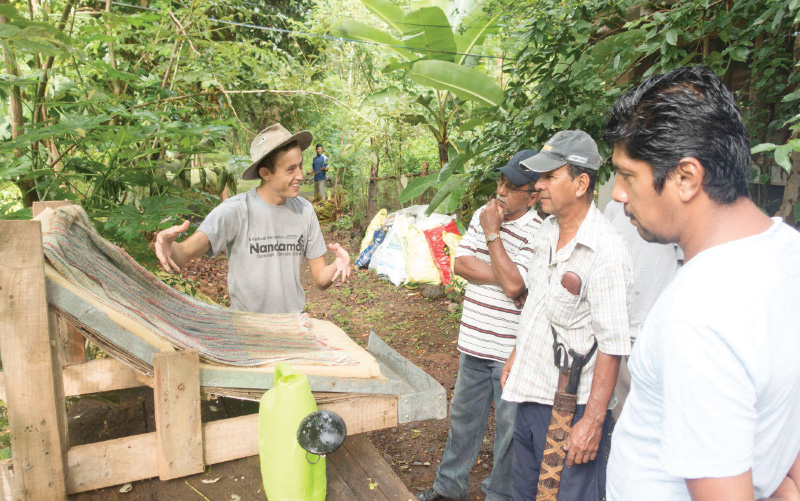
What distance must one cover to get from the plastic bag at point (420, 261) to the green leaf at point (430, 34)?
6.93 ft

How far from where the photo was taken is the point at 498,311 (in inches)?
97.9

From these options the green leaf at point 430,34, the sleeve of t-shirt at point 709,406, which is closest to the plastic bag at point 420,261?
the green leaf at point 430,34

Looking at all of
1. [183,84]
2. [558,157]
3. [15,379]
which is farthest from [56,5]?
[558,157]

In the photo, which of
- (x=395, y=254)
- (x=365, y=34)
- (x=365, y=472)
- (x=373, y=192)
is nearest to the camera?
(x=365, y=472)

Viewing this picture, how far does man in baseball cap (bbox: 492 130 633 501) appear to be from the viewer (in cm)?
177

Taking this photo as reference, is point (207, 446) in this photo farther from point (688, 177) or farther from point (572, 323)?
point (688, 177)

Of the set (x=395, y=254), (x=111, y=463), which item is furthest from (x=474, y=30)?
(x=111, y=463)

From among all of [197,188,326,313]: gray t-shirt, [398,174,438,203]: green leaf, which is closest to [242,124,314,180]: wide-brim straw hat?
[197,188,326,313]: gray t-shirt

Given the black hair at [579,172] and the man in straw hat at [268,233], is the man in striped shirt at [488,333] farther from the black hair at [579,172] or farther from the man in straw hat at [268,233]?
the man in straw hat at [268,233]

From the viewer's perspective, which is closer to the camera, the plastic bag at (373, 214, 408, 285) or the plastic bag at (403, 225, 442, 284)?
the plastic bag at (403, 225, 442, 284)

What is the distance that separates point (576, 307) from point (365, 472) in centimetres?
96

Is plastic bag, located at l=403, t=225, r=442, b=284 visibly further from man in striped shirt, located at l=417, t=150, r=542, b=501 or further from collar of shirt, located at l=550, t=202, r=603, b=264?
collar of shirt, located at l=550, t=202, r=603, b=264

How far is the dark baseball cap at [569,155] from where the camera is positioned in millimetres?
1969

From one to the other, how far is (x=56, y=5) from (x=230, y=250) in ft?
10.4
